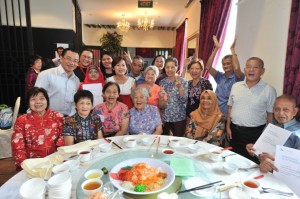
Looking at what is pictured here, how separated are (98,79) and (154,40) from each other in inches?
303

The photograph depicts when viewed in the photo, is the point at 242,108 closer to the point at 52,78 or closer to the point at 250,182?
the point at 250,182

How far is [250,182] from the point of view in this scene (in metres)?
1.12

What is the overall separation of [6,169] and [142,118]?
6.70ft

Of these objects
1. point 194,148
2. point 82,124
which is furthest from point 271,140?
point 82,124

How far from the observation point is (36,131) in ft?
5.84

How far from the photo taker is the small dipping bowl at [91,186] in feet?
Result: 3.22

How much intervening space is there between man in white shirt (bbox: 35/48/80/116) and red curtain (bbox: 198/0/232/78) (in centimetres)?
288

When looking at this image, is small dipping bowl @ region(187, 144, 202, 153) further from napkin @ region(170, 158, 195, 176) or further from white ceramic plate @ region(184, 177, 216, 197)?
white ceramic plate @ region(184, 177, 216, 197)

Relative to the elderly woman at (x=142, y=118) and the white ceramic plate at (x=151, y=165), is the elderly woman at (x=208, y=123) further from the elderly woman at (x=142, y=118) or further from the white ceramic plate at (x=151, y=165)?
the white ceramic plate at (x=151, y=165)

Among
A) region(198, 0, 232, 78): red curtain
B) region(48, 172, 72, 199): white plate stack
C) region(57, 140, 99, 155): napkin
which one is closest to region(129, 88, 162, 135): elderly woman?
region(57, 140, 99, 155): napkin

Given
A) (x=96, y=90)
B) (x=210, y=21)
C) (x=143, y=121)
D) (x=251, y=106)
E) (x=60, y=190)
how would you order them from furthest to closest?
(x=210, y=21) < (x=96, y=90) < (x=143, y=121) < (x=251, y=106) < (x=60, y=190)

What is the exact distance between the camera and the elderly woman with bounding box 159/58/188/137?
2727mm

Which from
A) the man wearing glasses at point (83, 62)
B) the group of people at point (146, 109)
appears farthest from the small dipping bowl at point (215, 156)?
the man wearing glasses at point (83, 62)

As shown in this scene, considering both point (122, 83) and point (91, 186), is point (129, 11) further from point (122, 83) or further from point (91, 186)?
point (91, 186)
